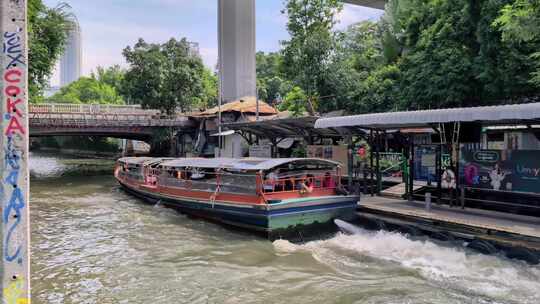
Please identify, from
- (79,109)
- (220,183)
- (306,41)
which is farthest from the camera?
(79,109)

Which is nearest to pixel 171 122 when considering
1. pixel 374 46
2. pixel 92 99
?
pixel 374 46

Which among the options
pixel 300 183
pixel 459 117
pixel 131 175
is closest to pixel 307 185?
pixel 300 183

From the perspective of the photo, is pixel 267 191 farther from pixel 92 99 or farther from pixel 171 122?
pixel 92 99

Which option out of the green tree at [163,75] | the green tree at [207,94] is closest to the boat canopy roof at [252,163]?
the green tree at [163,75]

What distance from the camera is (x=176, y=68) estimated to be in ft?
124

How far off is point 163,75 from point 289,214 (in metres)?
29.2

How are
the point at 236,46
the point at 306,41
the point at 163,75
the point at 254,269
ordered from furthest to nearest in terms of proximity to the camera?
the point at 163,75
the point at 236,46
the point at 306,41
the point at 254,269

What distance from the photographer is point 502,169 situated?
10.8 m

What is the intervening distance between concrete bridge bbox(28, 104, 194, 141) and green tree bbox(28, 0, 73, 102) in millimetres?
1557

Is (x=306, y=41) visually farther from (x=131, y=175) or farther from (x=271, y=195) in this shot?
(x=271, y=195)

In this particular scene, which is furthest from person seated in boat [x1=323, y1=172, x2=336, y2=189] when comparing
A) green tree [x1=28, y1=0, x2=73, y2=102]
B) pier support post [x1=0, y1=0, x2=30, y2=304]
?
green tree [x1=28, y1=0, x2=73, y2=102]

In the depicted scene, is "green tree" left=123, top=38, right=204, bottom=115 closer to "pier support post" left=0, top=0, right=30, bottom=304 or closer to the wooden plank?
the wooden plank

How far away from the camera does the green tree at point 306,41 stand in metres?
24.1

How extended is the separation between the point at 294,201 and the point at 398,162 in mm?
8631
